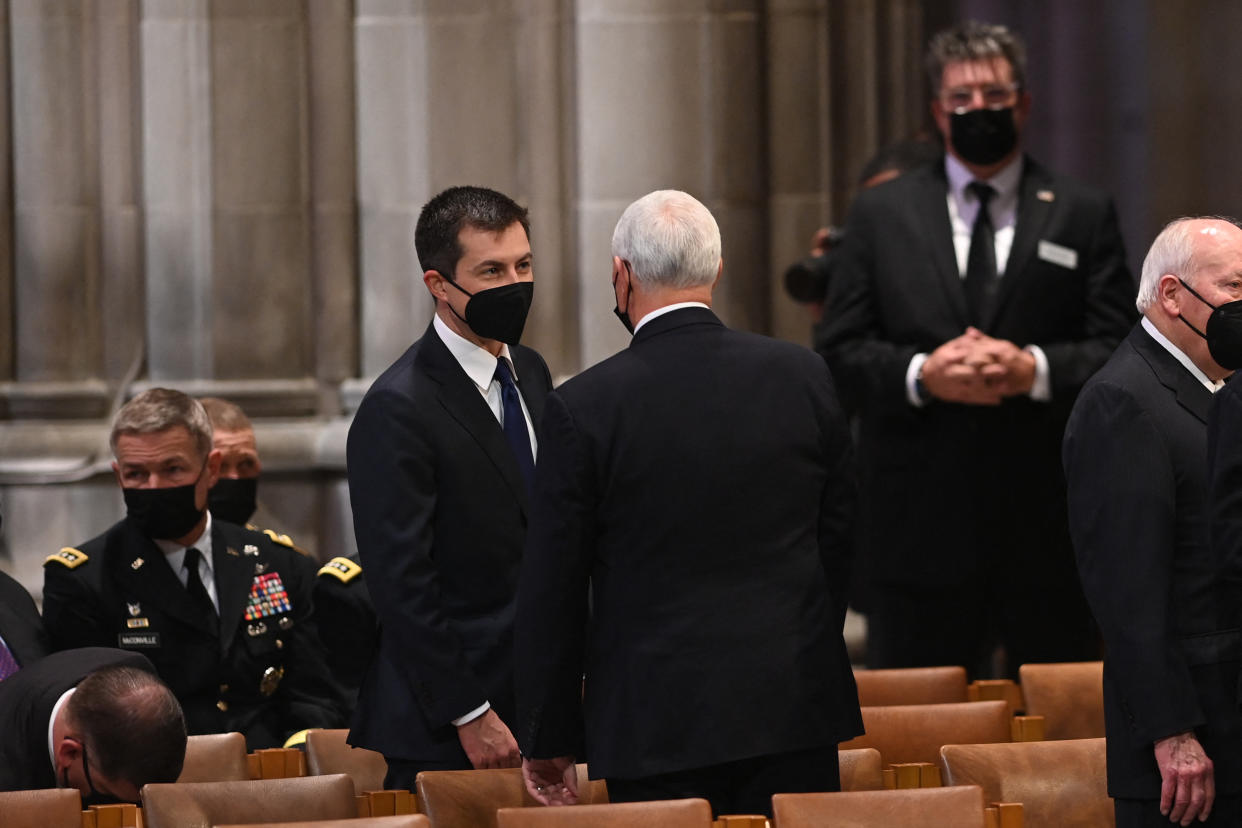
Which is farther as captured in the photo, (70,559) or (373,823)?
(70,559)

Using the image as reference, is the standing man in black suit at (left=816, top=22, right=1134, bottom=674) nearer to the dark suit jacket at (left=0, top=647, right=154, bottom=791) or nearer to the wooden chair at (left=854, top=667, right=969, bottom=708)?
the wooden chair at (left=854, top=667, right=969, bottom=708)

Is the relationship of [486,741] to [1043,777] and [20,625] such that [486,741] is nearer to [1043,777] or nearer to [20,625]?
[1043,777]

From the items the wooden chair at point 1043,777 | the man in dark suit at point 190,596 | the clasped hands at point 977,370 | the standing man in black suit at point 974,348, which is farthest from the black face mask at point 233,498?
the wooden chair at point 1043,777

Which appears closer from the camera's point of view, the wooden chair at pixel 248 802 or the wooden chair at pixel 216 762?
the wooden chair at pixel 248 802

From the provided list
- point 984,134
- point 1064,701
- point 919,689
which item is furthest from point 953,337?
point 1064,701

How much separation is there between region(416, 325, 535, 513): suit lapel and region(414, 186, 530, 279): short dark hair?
0.17 m

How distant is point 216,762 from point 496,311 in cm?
112

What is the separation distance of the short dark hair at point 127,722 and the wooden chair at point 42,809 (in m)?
0.26

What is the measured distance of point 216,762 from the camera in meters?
3.94

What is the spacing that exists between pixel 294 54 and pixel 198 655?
2754 millimetres

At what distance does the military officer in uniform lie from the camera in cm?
385

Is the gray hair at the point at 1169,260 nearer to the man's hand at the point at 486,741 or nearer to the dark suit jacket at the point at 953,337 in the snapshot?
the man's hand at the point at 486,741

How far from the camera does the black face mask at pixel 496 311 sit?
3.70m

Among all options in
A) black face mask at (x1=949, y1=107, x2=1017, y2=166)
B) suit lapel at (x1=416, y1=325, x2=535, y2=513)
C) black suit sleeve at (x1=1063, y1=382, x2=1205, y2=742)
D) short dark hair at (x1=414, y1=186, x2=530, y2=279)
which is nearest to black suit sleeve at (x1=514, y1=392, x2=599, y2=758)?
suit lapel at (x1=416, y1=325, x2=535, y2=513)
